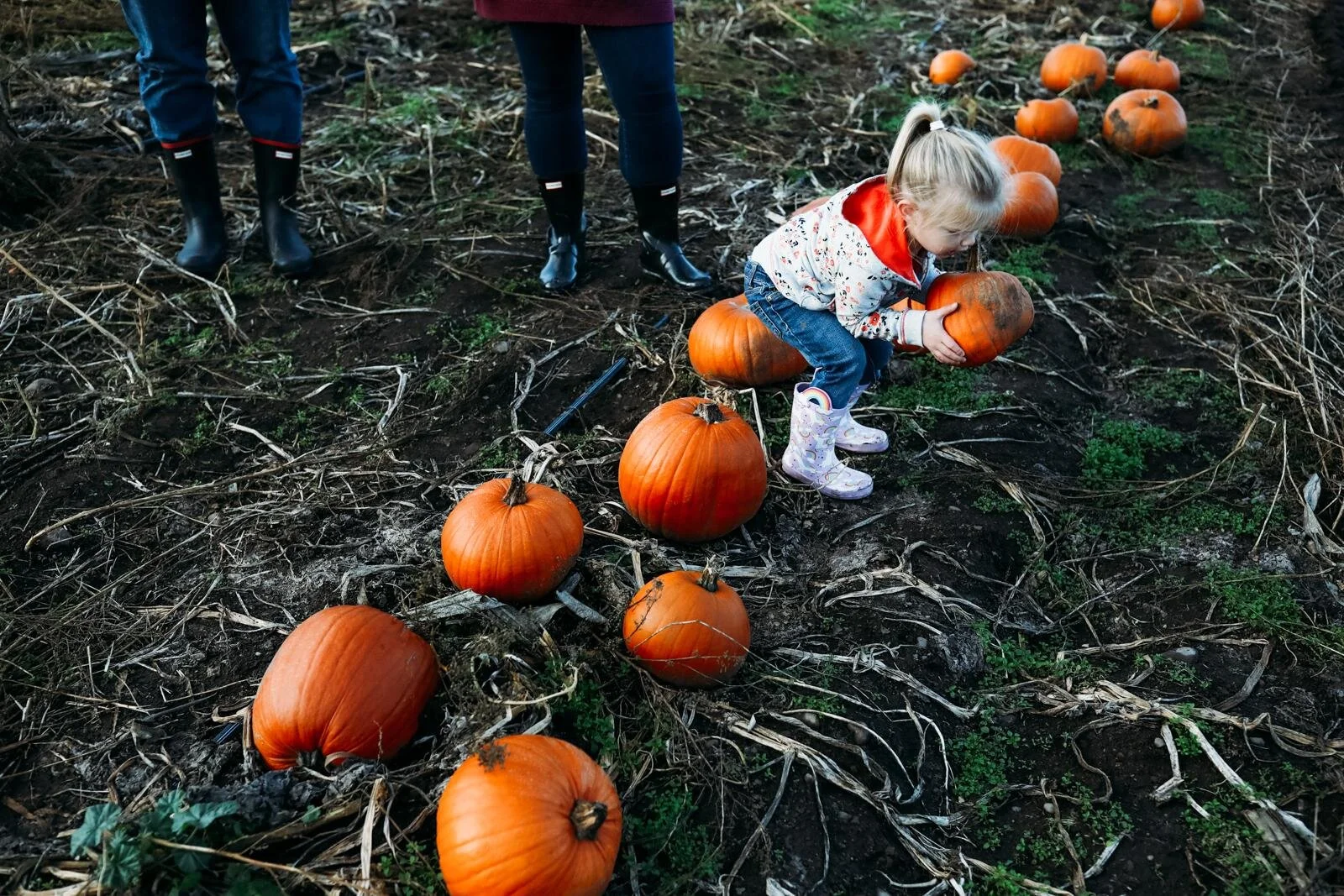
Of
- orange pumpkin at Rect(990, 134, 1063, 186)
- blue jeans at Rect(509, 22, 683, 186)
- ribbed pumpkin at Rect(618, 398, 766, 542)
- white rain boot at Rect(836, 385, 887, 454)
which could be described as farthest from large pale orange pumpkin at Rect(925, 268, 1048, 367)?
orange pumpkin at Rect(990, 134, 1063, 186)

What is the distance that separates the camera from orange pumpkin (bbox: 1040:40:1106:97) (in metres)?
7.05

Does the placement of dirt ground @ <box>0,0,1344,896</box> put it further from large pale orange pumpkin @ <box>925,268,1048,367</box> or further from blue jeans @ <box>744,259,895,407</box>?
large pale orange pumpkin @ <box>925,268,1048,367</box>

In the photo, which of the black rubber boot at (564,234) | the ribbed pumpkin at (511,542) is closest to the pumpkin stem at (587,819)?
the ribbed pumpkin at (511,542)

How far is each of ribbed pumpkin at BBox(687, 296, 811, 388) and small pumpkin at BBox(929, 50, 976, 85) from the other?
13.8ft

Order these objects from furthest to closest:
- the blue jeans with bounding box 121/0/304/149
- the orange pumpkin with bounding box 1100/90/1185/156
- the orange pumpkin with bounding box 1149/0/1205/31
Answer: the orange pumpkin with bounding box 1149/0/1205/31, the orange pumpkin with bounding box 1100/90/1185/156, the blue jeans with bounding box 121/0/304/149

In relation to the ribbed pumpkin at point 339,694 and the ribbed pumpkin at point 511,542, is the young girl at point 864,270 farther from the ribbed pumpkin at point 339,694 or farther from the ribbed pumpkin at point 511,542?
the ribbed pumpkin at point 339,694

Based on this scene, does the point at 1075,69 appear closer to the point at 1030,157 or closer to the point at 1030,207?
the point at 1030,157

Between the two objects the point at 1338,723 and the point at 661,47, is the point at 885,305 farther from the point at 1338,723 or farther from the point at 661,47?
the point at 1338,723

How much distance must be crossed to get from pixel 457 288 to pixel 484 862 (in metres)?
3.31

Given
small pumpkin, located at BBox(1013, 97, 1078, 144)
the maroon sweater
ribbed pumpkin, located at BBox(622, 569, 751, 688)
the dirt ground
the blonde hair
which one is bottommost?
the dirt ground

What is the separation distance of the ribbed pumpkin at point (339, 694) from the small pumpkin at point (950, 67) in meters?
6.31

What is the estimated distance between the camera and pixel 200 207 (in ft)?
15.9

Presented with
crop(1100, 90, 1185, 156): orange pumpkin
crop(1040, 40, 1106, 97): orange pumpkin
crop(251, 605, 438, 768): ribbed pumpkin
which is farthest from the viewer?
crop(1040, 40, 1106, 97): orange pumpkin

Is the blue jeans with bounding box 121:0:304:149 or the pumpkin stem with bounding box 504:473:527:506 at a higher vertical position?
the blue jeans with bounding box 121:0:304:149
